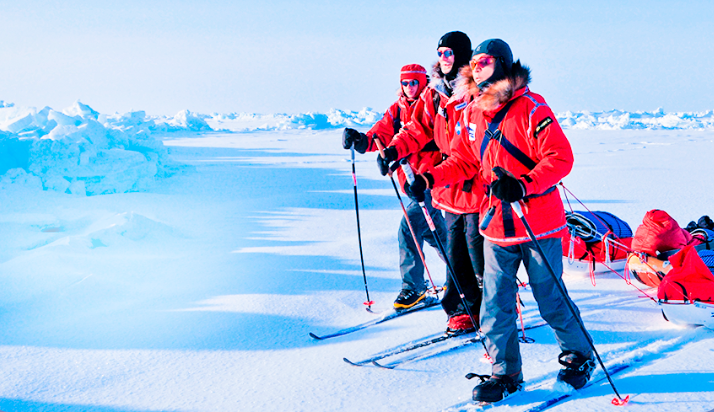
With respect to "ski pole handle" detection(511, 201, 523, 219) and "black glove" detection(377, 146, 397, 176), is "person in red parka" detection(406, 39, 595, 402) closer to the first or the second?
"ski pole handle" detection(511, 201, 523, 219)

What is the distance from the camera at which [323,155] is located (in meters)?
15.6

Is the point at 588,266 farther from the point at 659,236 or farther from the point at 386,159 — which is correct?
the point at 386,159

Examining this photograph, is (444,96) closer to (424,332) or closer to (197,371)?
(424,332)

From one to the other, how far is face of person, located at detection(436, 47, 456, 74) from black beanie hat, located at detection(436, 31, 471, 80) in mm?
15

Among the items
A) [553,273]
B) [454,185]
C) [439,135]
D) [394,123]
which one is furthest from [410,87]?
[553,273]

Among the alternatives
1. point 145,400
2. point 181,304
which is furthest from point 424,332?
point 181,304

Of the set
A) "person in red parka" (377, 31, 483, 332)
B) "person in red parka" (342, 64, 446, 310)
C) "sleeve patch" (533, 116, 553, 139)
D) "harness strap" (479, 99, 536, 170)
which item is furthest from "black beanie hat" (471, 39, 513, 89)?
→ "person in red parka" (342, 64, 446, 310)

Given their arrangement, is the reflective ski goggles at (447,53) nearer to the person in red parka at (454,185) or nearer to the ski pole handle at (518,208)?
the person in red parka at (454,185)

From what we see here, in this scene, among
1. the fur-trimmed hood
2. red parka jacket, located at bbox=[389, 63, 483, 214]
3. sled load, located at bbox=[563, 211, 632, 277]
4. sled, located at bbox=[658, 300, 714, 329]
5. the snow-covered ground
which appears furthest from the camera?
sled load, located at bbox=[563, 211, 632, 277]

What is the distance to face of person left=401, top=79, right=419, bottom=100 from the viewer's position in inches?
116

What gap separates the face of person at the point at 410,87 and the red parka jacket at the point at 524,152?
3.33 ft

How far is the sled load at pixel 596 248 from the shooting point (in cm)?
345

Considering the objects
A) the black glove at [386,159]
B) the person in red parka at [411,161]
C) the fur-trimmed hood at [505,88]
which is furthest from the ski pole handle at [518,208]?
the person in red parka at [411,161]

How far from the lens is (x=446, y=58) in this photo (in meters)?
2.51
